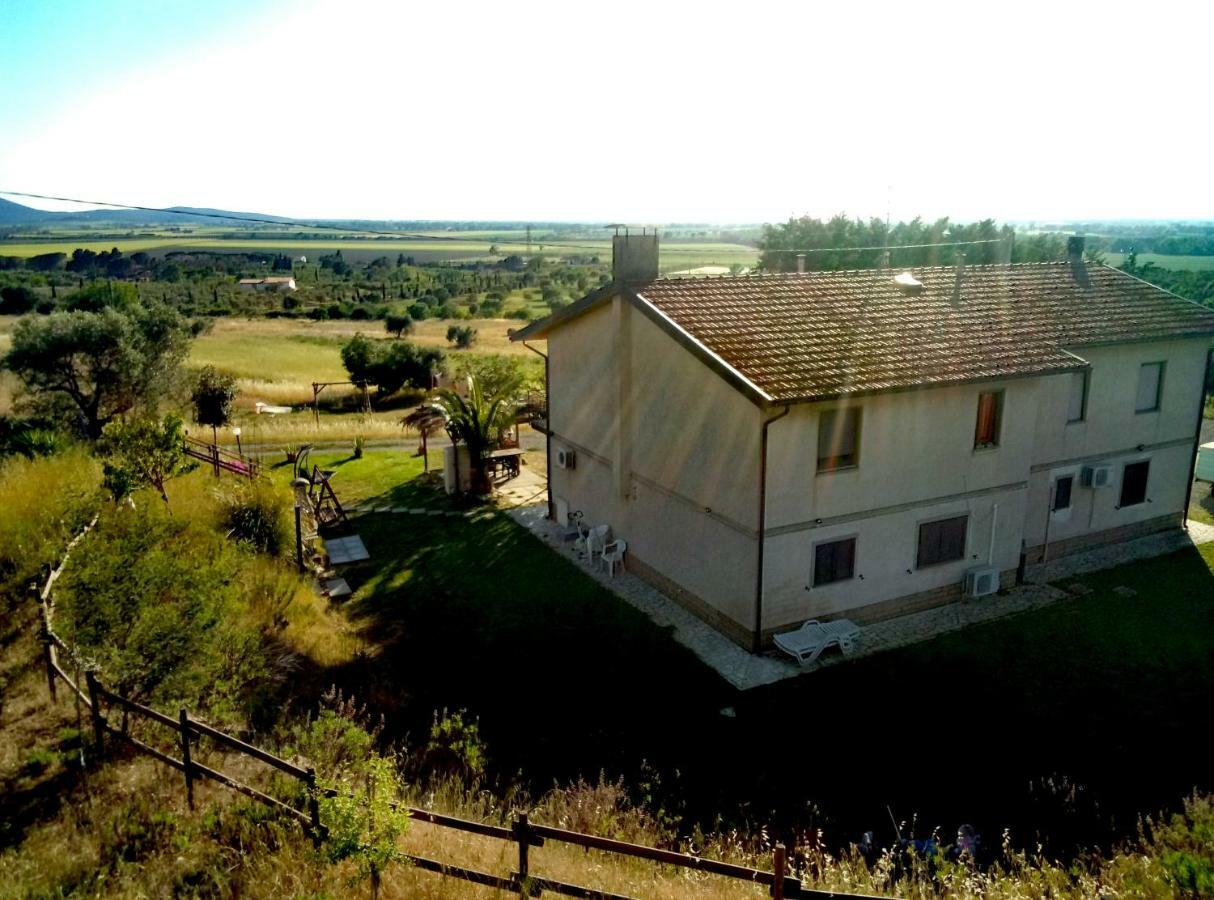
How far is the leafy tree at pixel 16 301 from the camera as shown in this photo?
8231cm

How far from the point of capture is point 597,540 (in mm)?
19625

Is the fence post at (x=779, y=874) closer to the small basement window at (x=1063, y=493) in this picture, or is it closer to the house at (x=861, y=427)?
the house at (x=861, y=427)

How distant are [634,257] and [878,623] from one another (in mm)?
8801

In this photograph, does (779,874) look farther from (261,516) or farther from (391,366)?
(391,366)

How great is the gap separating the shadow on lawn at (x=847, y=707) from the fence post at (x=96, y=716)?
4.06 metres

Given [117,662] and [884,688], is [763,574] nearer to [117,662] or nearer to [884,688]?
[884,688]

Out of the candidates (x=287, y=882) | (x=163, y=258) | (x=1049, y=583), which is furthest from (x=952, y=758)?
(x=163, y=258)

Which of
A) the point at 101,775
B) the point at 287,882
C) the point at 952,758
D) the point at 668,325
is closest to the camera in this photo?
the point at 287,882

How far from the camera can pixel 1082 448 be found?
1955cm

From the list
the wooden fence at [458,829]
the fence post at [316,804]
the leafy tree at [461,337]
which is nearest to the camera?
the wooden fence at [458,829]

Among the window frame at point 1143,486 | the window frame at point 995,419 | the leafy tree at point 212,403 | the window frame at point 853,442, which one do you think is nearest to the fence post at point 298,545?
the window frame at point 853,442

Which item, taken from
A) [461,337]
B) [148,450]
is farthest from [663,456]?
[461,337]

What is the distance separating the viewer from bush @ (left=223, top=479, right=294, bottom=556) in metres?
17.5

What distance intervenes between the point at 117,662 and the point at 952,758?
11.0 meters
